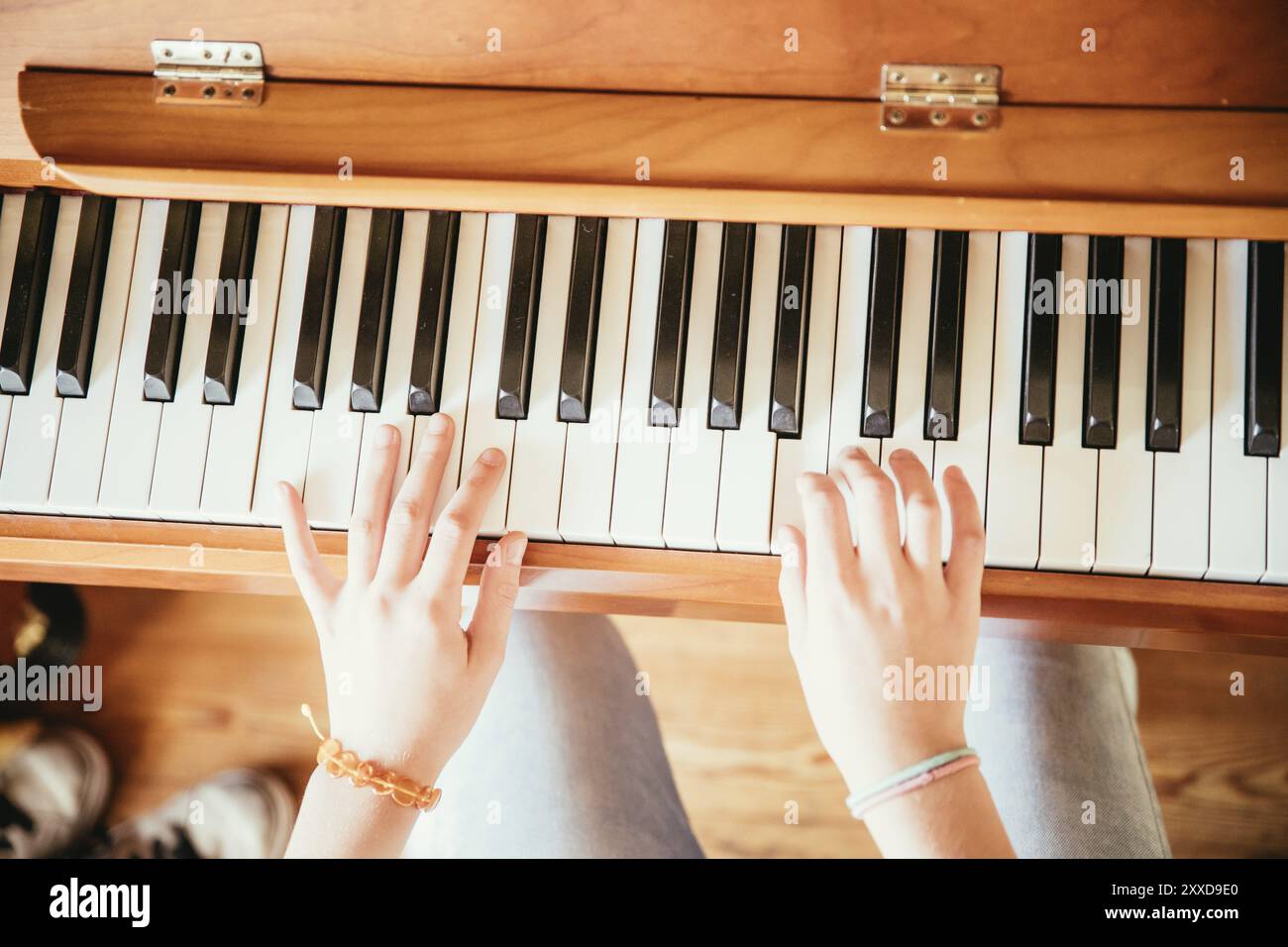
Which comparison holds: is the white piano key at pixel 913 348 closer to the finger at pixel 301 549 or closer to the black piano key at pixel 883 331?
the black piano key at pixel 883 331

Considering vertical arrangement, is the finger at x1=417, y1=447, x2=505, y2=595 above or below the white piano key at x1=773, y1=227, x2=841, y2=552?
below

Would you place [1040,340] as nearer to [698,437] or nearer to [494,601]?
[698,437]

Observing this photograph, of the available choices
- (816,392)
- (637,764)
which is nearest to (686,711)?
(637,764)

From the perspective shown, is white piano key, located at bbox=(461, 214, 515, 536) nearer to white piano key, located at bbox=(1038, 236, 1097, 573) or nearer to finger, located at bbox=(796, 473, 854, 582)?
finger, located at bbox=(796, 473, 854, 582)

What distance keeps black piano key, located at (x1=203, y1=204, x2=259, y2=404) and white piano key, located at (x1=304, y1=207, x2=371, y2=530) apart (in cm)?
11

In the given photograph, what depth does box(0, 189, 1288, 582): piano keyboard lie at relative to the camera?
0.99 metres

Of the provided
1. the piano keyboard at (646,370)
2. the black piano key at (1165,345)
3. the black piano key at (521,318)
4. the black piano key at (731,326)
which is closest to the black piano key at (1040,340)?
the piano keyboard at (646,370)

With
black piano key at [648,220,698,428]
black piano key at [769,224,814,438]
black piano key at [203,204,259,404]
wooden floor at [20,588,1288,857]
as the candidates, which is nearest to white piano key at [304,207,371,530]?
black piano key at [203,204,259,404]

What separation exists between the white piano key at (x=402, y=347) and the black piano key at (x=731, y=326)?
37cm

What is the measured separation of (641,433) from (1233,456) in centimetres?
68

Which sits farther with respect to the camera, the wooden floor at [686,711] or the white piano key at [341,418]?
the wooden floor at [686,711]

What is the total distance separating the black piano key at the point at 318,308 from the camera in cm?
105

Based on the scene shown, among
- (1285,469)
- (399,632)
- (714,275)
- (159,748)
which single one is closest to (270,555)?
(399,632)

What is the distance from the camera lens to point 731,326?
3.38 feet
